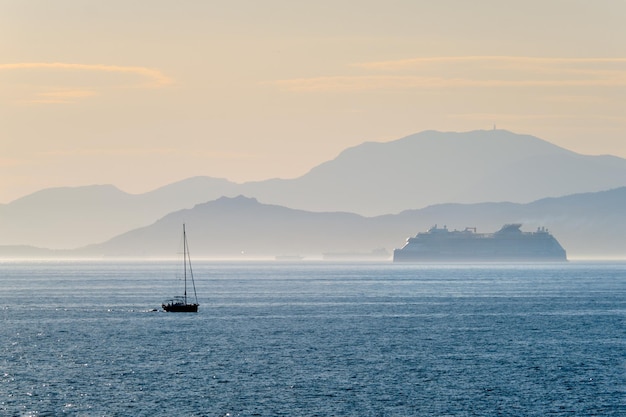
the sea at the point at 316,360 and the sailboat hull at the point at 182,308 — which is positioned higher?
the sailboat hull at the point at 182,308

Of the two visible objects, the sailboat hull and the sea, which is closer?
the sea

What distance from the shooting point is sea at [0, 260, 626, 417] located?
67688 millimetres

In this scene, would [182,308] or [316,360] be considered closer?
[316,360]

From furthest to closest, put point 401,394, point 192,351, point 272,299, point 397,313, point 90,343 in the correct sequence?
point 272,299, point 397,313, point 90,343, point 192,351, point 401,394

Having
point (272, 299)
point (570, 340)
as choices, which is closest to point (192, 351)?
point (570, 340)

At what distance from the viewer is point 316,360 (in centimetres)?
8788

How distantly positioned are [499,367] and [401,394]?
14759mm

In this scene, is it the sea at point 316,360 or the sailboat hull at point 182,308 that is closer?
the sea at point 316,360

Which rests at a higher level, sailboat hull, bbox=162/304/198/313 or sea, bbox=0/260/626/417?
sailboat hull, bbox=162/304/198/313

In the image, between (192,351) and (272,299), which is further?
(272,299)

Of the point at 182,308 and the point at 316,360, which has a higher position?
the point at 182,308

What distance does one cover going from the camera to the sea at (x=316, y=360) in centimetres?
6769

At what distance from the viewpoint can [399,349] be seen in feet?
314

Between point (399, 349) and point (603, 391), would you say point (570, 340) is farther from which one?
point (603, 391)
